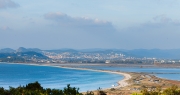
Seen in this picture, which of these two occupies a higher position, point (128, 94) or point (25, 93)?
point (25, 93)

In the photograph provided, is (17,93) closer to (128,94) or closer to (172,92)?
(172,92)

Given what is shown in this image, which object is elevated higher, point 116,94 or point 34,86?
point 34,86

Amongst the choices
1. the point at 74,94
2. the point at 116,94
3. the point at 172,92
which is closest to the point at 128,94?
the point at 116,94

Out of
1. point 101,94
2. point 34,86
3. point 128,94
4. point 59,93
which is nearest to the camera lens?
point 59,93

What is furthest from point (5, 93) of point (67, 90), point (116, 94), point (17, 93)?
point (116, 94)

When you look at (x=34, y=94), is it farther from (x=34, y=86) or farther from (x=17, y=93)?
(x=34, y=86)

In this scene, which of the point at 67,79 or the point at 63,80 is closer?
the point at 63,80

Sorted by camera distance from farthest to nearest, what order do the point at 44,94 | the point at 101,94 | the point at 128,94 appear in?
the point at 128,94 → the point at 101,94 → the point at 44,94

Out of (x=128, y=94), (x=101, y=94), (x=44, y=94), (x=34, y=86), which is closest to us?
(x=44, y=94)

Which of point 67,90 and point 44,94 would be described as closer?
point 44,94

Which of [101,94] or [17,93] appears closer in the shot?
[17,93]
